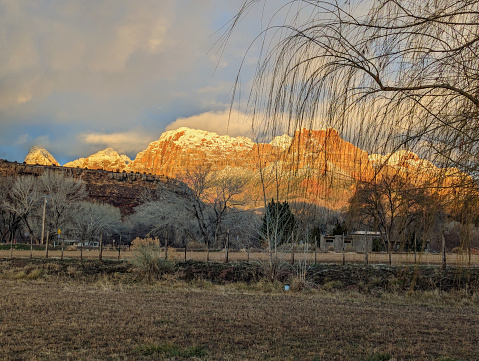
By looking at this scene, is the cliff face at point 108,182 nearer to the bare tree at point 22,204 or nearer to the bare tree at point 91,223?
the bare tree at point 91,223

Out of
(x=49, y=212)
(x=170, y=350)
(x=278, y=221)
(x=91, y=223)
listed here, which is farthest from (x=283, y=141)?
(x=49, y=212)

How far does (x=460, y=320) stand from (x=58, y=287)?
12350 mm

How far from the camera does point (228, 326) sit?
8.75m

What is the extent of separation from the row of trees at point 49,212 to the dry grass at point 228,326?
36.5 metres

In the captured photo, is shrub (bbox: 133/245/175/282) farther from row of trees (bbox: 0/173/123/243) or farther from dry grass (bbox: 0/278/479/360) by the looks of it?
row of trees (bbox: 0/173/123/243)

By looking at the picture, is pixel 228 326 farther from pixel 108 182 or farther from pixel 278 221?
pixel 108 182

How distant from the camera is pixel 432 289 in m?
15.6

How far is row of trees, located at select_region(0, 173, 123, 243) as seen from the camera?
48688mm

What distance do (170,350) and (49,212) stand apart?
160 ft

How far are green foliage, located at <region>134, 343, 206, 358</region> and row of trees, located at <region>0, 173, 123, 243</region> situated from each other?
138 feet

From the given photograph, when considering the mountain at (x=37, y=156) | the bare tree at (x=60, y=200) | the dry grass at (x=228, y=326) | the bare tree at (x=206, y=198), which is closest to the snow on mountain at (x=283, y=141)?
the dry grass at (x=228, y=326)

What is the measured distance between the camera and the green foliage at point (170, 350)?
20.6 ft

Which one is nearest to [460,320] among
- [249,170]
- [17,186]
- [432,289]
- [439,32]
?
[432,289]

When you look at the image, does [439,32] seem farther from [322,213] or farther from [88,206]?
[88,206]
